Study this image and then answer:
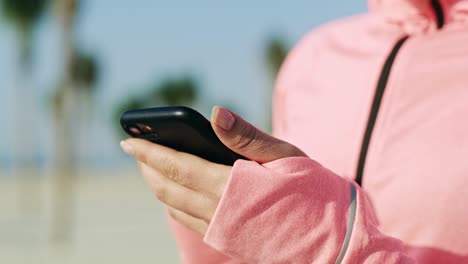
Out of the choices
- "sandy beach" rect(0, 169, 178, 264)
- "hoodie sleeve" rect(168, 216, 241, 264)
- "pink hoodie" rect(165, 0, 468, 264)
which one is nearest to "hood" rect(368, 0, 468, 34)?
"pink hoodie" rect(165, 0, 468, 264)

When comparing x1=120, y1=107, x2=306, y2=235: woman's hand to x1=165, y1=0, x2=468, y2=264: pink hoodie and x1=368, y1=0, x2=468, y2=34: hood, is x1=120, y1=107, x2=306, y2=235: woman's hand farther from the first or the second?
x1=368, y1=0, x2=468, y2=34: hood

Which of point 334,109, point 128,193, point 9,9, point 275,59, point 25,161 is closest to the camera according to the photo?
point 334,109

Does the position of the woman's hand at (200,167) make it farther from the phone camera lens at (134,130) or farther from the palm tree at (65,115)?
the palm tree at (65,115)

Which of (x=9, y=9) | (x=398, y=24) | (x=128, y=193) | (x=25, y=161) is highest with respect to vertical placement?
(x=398, y=24)

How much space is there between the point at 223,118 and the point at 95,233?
2021cm

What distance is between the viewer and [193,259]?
2.12 m

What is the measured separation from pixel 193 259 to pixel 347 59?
757mm

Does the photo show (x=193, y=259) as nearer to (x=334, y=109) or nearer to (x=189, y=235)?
(x=189, y=235)

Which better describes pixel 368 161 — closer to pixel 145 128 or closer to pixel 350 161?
pixel 350 161

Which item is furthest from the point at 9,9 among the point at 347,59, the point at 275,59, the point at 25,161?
the point at 347,59

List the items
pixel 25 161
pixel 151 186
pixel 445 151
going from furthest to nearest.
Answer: pixel 25 161, pixel 445 151, pixel 151 186

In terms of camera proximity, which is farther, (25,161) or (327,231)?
(25,161)

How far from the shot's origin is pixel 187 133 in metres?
1.76

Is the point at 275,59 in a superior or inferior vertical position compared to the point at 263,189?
inferior
